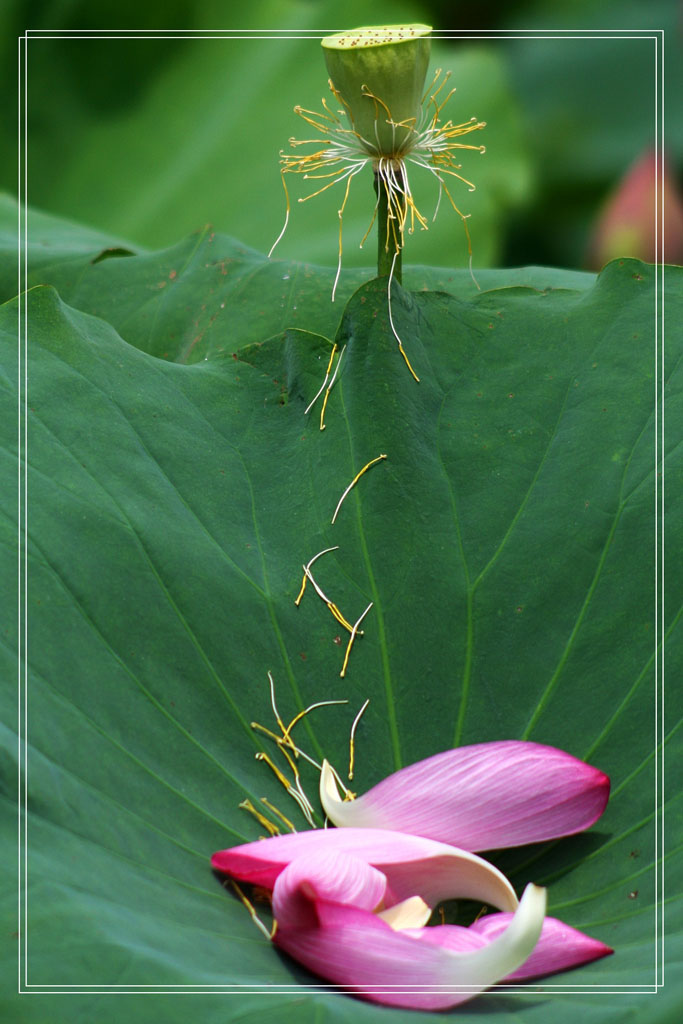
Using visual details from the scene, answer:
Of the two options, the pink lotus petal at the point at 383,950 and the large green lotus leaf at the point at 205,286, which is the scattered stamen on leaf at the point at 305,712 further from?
the large green lotus leaf at the point at 205,286

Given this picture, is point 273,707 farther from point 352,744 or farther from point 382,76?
point 382,76

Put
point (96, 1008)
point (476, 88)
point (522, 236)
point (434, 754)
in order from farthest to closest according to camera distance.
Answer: point (522, 236) < point (476, 88) < point (434, 754) < point (96, 1008)

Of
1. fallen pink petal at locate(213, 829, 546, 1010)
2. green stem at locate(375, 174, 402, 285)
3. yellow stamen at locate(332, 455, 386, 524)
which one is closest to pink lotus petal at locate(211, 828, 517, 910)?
fallen pink petal at locate(213, 829, 546, 1010)

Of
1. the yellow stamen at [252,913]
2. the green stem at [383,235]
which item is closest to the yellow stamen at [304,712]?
the yellow stamen at [252,913]

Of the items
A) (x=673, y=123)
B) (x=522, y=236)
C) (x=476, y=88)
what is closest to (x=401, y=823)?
(x=476, y=88)

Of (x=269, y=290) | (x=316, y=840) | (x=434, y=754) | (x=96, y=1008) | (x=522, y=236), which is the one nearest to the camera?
(x=96, y=1008)

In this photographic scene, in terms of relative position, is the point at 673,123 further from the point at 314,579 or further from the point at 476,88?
the point at 314,579
